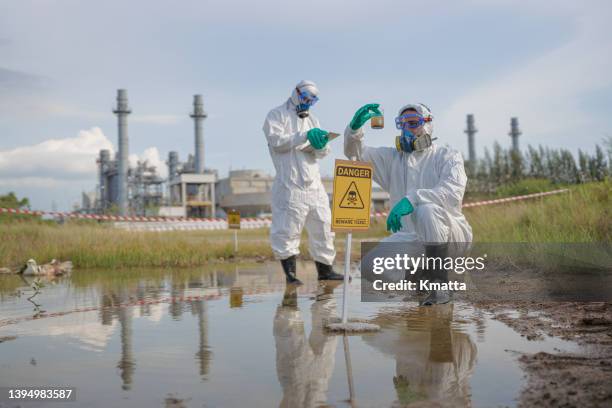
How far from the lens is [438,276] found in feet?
18.0

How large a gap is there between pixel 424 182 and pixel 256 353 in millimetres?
2542

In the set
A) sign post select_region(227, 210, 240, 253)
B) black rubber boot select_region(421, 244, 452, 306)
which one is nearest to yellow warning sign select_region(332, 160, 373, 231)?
black rubber boot select_region(421, 244, 452, 306)

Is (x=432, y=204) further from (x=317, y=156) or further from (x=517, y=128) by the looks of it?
(x=517, y=128)

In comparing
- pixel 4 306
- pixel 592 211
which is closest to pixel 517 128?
pixel 592 211

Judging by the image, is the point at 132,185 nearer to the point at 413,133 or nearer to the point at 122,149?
the point at 122,149

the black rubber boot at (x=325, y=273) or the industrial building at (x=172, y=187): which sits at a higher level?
the industrial building at (x=172, y=187)

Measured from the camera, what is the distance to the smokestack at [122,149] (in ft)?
192

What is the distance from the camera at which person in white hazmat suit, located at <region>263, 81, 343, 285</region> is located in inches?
293

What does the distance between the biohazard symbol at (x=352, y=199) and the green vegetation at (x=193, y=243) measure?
422cm

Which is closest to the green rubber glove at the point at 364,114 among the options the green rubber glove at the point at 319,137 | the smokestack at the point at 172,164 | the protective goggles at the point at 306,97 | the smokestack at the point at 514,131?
the green rubber glove at the point at 319,137

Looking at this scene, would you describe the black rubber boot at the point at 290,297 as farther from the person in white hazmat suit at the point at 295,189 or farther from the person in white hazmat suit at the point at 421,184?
the person in white hazmat suit at the point at 421,184

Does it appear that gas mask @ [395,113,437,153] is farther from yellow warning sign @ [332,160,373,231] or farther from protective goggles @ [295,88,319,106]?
protective goggles @ [295,88,319,106]

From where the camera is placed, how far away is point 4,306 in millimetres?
6219

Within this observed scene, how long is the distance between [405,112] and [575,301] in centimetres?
215
